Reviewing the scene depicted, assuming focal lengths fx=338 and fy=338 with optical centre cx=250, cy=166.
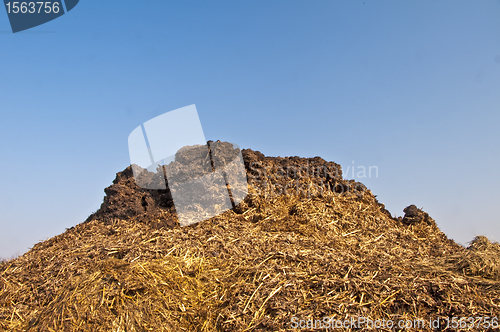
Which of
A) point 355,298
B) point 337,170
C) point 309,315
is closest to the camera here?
point 309,315

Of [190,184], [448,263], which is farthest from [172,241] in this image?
[448,263]

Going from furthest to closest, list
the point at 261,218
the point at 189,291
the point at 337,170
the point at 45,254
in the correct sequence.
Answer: the point at 337,170 → the point at 261,218 → the point at 45,254 → the point at 189,291

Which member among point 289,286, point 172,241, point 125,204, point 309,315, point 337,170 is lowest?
point 309,315

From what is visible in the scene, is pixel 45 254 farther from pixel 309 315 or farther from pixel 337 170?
pixel 337 170

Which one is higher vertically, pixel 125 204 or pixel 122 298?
pixel 125 204

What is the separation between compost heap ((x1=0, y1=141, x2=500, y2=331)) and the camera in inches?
163

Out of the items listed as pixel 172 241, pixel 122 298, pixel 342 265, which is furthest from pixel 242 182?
pixel 122 298

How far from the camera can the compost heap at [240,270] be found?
4145 millimetres

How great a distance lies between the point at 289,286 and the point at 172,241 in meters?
2.20

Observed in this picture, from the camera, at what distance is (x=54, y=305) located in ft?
14.6

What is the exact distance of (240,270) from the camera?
15.8ft

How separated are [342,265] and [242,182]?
326cm

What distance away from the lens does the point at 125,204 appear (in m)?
7.02

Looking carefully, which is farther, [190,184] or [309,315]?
[190,184]
